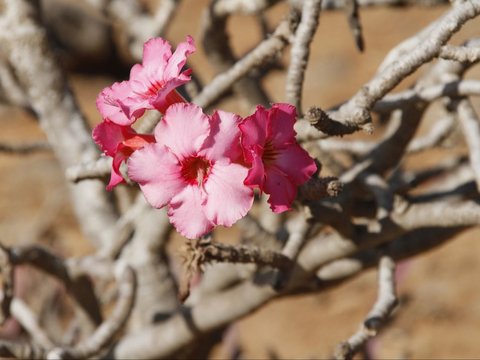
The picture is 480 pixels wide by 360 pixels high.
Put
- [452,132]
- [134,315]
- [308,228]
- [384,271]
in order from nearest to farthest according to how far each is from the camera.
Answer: [308,228]
[384,271]
[452,132]
[134,315]

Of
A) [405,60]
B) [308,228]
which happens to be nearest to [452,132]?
[308,228]

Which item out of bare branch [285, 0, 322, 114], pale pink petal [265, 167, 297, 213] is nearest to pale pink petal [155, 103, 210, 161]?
pale pink petal [265, 167, 297, 213]

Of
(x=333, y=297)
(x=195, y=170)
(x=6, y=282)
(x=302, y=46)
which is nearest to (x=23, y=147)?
(x=6, y=282)

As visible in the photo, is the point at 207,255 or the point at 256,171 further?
the point at 207,255

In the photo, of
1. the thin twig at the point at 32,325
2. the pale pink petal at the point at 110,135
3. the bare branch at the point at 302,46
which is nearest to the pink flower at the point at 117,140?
the pale pink petal at the point at 110,135

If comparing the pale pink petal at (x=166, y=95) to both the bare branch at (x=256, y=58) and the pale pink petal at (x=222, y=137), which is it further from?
the bare branch at (x=256, y=58)

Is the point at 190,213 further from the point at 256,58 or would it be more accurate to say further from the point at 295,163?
the point at 256,58

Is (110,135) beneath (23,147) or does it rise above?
beneath

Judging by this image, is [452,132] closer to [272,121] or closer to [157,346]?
[157,346]
